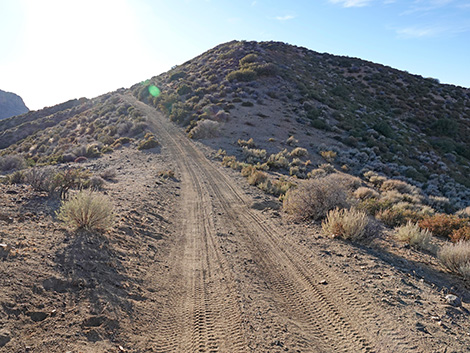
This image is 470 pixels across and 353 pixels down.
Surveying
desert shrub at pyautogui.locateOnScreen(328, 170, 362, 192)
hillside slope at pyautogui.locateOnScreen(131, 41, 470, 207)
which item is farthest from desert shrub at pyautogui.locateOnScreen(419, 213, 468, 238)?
hillside slope at pyautogui.locateOnScreen(131, 41, 470, 207)

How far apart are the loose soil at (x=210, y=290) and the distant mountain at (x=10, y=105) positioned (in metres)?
156

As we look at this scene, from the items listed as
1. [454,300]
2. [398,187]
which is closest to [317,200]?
[454,300]

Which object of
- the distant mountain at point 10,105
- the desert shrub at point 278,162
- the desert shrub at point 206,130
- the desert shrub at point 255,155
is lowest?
the desert shrub at point 278,162

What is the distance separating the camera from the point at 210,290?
506cm

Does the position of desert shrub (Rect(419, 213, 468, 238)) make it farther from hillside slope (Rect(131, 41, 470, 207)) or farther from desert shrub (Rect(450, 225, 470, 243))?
hillside slope (Rect(131, 41, 470, 207))

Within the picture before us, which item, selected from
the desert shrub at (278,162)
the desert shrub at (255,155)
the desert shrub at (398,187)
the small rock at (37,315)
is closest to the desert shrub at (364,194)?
the desert shrub at (398,187)

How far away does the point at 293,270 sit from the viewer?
598 centimetres

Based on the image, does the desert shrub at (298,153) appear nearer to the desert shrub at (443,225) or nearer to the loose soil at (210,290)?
the desert shrub at (443,225)

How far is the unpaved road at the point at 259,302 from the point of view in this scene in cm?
382

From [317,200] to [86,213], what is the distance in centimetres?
654

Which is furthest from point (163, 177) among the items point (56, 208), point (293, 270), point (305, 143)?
point (305, 143)

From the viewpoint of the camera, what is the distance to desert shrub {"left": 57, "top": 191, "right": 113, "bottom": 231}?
6.05 meters

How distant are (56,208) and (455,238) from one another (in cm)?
1050

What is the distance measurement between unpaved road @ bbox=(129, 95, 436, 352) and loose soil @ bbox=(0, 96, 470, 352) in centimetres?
2
